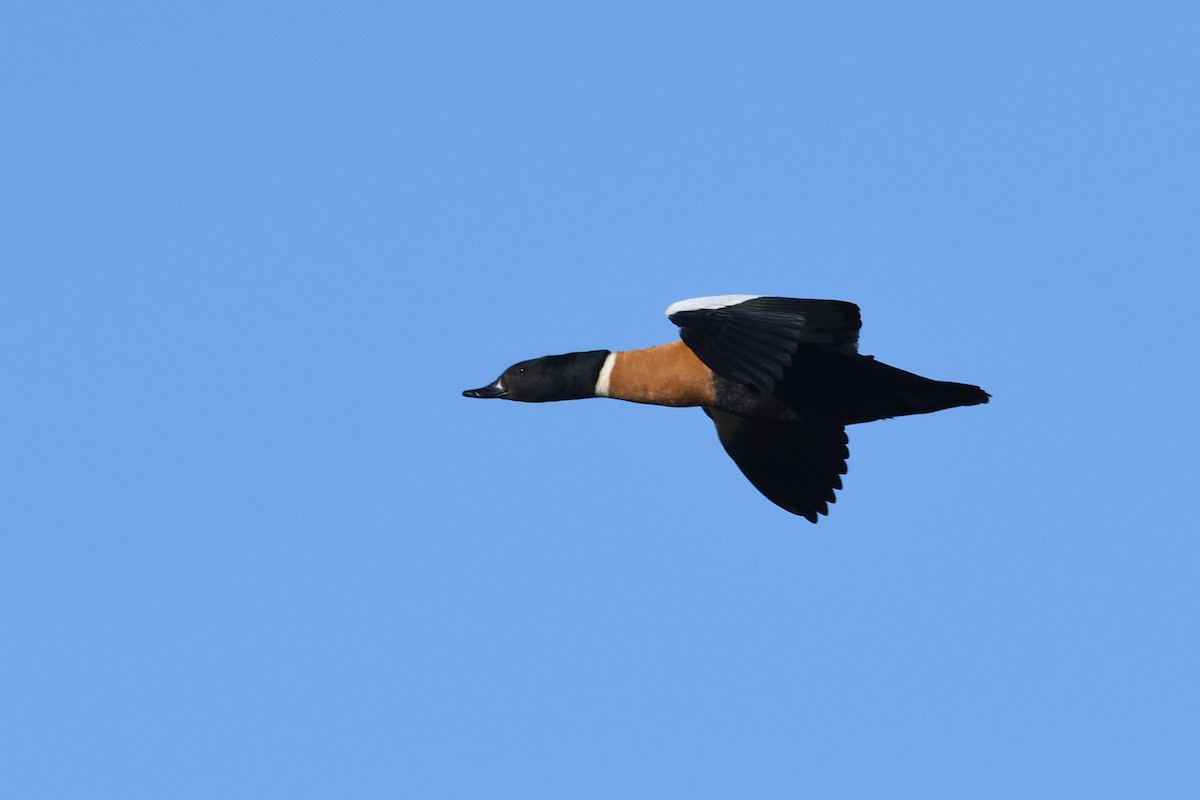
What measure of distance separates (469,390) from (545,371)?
0.63 m

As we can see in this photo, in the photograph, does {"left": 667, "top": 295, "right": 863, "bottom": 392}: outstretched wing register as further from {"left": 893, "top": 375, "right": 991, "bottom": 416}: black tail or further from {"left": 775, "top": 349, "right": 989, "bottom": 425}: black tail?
{"left": 893, "top": 375, "right": 991, "bottom": 416}: black tail

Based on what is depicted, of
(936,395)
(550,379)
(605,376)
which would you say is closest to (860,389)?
(936,395)

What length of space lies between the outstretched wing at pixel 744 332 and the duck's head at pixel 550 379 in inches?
55.1

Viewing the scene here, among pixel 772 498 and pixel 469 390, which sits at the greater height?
pixel 469 390

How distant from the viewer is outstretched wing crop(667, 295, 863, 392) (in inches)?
421

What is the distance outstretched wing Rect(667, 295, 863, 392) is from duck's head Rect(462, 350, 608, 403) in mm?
1399

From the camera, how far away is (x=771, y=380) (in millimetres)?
10586

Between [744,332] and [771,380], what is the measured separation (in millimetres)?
479

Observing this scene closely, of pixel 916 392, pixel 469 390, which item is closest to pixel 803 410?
pixel 916 392

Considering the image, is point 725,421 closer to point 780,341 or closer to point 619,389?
point 619,389

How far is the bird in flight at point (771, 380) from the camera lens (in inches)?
433

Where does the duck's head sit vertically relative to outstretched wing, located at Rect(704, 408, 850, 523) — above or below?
above

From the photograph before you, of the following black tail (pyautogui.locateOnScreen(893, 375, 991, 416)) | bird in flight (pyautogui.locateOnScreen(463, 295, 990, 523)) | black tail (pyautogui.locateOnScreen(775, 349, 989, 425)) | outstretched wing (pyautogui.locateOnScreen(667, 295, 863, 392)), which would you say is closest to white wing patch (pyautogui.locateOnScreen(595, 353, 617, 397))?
bird in flight (pyautogui.locateOnScreen(463, 295, 990, 523))

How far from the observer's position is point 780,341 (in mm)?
10875
